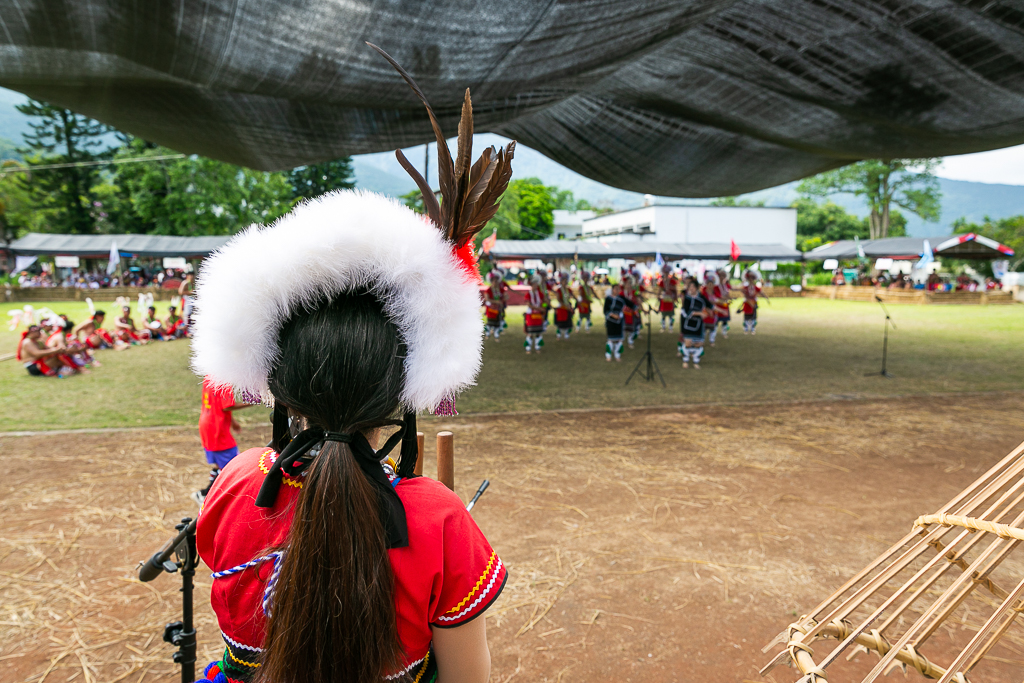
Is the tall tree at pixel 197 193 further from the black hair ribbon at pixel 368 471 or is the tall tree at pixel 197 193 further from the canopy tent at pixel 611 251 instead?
the black hair ribbon at pixel 368 471

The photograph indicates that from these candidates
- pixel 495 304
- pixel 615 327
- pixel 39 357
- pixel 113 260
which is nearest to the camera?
pixel 39 357

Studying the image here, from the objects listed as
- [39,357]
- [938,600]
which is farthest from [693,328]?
[39,357]

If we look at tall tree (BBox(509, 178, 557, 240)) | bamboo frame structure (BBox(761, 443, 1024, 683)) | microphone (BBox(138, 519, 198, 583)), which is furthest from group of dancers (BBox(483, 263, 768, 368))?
tall tree (BBox(509, 178, 557, 240))

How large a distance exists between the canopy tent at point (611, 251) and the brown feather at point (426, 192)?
31033mm

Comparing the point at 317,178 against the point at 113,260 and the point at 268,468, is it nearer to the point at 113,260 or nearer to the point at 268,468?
the point at 113,260

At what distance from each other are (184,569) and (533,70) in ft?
17.4

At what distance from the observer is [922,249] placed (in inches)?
1262

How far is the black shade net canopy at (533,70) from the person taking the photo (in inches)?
181

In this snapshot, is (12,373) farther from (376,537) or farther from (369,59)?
(376,537)

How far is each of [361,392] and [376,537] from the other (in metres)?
0.25

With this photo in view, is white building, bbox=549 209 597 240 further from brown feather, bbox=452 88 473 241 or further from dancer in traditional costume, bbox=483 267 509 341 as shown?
brown feather, bbox=452 88 473 241

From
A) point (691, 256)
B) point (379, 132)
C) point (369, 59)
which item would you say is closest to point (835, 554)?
point (369, 59)

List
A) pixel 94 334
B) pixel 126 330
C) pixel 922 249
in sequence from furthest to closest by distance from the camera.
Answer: pixel 922 249
pixel 126 330
pixel 94 334

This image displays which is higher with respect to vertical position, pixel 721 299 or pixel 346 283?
pixel 346 283
